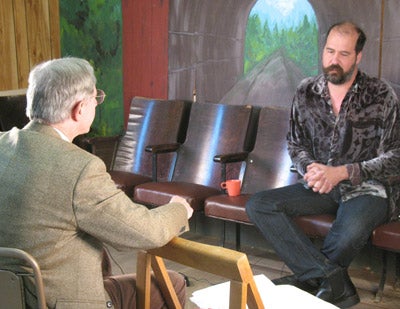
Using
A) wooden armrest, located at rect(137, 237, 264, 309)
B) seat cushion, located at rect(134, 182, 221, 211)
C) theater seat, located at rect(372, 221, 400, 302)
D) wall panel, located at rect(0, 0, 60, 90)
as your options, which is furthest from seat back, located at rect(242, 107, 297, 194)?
wall panel, located at rect(0, 0, 60, 90)

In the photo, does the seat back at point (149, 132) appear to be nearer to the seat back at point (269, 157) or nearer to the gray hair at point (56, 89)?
the seat back at point (269, 157)

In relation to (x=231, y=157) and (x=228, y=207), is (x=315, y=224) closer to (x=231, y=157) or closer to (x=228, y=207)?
(x=228, y=207)

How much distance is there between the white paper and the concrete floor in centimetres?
98

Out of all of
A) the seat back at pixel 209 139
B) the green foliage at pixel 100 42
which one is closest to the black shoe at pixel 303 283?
the seat back at pixel 209 139

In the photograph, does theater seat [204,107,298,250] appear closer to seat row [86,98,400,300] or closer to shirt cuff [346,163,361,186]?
seat row [86,98,400,300]

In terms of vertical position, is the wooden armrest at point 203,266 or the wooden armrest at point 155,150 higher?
the wooden armrest at point 203,266

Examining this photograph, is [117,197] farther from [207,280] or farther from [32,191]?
[207,280]

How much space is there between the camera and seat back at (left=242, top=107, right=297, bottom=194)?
366 centimetres

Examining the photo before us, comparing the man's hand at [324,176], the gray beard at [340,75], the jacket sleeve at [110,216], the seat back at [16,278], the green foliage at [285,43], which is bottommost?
the man's hand at [324,176]

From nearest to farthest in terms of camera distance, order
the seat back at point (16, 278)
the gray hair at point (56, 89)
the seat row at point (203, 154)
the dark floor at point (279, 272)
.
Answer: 1. the seat back at point (16, 278)
2. the gray hair at point (56, 89)
3. the dark floor at point (279, 272)
4. the seat row at point (203, 154)

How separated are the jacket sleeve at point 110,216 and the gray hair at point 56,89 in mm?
211

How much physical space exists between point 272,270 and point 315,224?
2.18 feet

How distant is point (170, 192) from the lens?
3.58m

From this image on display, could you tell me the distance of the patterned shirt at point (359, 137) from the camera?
303cm
